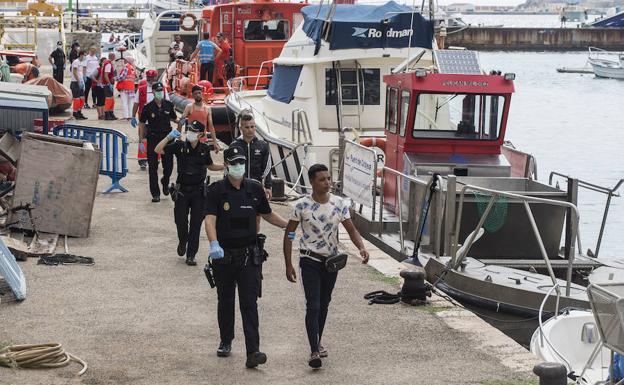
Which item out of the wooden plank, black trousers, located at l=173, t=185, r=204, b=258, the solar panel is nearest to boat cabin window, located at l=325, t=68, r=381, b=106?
the solar panel

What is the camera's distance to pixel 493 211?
475 inches

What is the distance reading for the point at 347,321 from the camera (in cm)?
977

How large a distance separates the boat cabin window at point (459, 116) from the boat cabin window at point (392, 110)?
466 millimetres

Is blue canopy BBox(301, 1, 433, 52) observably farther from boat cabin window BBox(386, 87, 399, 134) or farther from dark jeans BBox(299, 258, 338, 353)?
dark jeans BBox(299, 258, 338, 353)

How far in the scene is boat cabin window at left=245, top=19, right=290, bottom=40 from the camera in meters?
28.6

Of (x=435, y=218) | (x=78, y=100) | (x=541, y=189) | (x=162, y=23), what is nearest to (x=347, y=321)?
(x=435, y=218)

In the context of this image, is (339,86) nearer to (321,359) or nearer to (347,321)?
(347,321)

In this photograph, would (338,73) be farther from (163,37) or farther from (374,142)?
(163,37)

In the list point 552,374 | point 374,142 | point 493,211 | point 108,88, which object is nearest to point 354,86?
point 374,142

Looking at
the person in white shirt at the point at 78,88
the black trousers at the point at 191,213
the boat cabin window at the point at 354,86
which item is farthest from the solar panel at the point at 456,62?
the person in white shirt at the point at 78,88

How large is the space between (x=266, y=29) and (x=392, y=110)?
13687mm

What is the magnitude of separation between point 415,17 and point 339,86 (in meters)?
1.87

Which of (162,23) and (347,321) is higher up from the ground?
(162,23)

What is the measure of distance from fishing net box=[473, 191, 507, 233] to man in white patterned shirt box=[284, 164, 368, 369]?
3970mm
